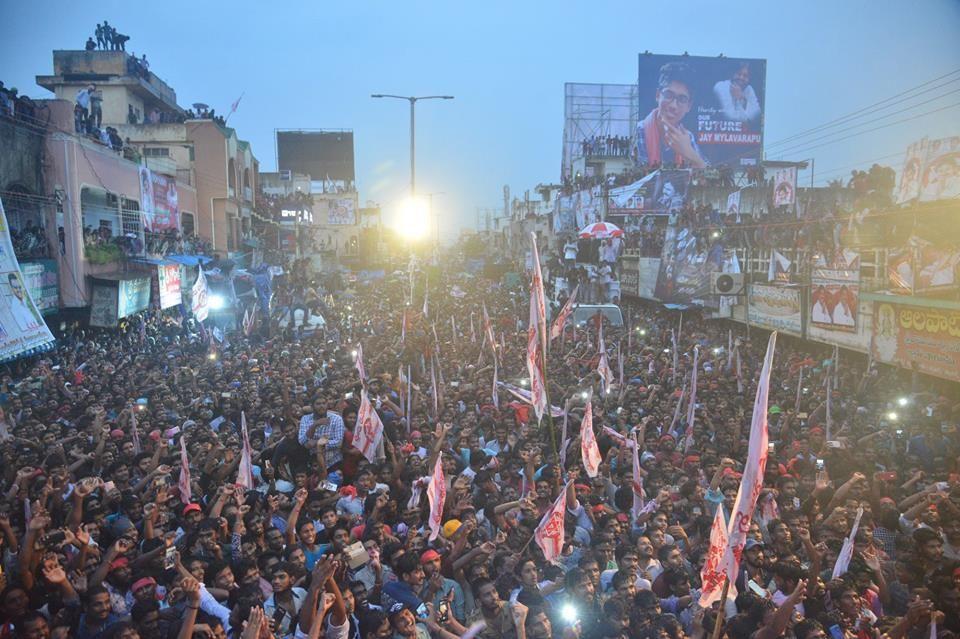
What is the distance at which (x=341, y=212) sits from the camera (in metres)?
67.2

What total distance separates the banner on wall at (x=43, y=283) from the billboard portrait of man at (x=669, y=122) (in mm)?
32472

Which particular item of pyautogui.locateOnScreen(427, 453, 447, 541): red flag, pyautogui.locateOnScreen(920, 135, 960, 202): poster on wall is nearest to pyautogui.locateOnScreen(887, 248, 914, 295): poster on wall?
pyautogui.locateOnScreen(920, 135, 960, 202): poster on wall

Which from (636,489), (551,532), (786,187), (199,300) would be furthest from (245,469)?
(786,187)

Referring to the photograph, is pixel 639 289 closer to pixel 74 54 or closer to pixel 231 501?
pixel 231 501

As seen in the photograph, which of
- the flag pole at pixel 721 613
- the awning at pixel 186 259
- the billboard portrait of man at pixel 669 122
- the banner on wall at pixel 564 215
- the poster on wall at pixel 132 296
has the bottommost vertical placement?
the flag pole at pixel 721 613

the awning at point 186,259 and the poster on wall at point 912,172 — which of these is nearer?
the poster on wall at point 912,172

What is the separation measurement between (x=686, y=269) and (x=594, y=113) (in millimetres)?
32140

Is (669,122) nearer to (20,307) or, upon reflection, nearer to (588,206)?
(588,206)


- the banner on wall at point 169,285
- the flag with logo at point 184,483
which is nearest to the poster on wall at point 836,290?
the flag with logo at point 184,483

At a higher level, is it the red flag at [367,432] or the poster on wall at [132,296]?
the poster on wall at [132,296]

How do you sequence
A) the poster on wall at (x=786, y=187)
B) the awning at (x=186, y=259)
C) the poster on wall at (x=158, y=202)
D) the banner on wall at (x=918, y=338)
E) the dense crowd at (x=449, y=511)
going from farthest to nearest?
the poster on wall at (x=786, y=187)
the awning at (x=186, y=259)
the poster on wall at (x=158, y=202)
the banner on wall at (x=918, y=338)
the dense crowd at (x=449, y=511)

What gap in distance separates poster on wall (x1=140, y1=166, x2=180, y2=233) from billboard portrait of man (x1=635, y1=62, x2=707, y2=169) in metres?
26.0

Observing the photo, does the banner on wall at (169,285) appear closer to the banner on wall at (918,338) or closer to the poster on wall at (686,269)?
the poster on wall at (686,269)

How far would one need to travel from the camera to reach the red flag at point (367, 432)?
8.51m
